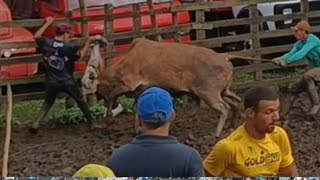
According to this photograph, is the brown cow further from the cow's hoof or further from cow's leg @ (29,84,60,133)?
the cow's hoof

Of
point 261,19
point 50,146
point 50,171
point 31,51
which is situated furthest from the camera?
point 261,19

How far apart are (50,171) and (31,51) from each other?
3373 mm

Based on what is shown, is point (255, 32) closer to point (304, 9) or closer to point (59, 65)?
point (304, 9)

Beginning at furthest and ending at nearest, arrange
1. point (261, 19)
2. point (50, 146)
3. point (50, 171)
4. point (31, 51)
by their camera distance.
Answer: point (261, 19) < point (31, 51) < point (50, 146) < point (50, 171)

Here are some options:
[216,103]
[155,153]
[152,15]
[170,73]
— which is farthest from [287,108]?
[155,153]

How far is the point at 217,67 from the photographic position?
11.2 m

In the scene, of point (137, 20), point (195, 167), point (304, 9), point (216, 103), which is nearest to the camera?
point (195, 167)

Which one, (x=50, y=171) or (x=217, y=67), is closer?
(x=50, y=171)

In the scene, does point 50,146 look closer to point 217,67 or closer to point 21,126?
point 21,126

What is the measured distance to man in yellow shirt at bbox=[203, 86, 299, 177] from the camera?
5117mm

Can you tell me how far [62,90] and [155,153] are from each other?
682 cm

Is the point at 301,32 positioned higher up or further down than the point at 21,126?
higher up

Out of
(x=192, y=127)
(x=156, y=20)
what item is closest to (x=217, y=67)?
(x=192, y=127)

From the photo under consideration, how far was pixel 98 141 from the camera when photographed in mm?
10820
